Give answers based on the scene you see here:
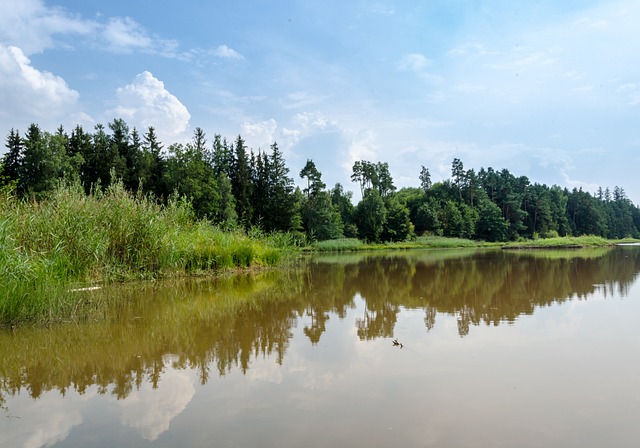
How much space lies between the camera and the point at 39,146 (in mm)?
33781

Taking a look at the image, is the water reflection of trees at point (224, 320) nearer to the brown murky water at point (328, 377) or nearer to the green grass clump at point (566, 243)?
the brown murky water at point (328, 377)

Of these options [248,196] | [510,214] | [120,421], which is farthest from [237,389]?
[510,214]

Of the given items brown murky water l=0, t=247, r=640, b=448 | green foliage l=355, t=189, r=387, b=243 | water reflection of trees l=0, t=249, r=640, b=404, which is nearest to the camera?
brown murky water l=0, t=247, r=640, b=448

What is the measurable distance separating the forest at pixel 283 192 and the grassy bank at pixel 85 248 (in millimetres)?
6461

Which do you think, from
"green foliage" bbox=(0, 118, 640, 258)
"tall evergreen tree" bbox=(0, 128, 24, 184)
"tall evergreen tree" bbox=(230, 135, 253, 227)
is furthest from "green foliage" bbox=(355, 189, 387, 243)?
"tall evergreen tree" bbox=(0, 128, 24, 184)

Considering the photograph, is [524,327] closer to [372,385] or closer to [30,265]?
[372,385]

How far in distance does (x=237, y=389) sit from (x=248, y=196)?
147 feet

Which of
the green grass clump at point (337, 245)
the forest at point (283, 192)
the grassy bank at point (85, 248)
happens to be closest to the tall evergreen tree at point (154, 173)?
the forest at point (283, 192)

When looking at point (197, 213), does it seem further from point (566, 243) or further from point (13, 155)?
point (566, 243)

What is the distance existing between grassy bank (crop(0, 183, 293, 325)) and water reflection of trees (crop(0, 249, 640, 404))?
67 cm

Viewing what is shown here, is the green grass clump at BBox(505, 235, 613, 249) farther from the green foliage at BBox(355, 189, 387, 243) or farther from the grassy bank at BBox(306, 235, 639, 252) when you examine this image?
the green foliage at BBox(355, 189, 387, 243)

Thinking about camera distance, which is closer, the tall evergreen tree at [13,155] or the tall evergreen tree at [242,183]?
the tall evergreen tree at [13,155]

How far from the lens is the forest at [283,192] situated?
36.3m

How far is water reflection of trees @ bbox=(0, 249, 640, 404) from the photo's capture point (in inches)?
201
